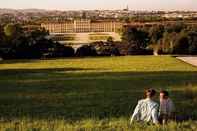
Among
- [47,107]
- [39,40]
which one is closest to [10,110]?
[47,107]

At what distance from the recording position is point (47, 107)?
1691cm

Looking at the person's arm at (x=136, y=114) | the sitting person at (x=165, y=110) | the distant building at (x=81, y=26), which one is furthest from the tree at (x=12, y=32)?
the person's arm at (x=136, y=114)

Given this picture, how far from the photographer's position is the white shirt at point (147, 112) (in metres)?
12.2

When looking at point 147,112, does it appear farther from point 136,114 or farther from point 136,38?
point 136,38

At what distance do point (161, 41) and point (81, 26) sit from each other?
2818 inches

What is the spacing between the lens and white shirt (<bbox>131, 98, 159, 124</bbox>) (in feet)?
40.2

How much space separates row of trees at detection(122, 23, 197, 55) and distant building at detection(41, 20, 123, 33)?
170ft

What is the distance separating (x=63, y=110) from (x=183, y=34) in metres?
64.7

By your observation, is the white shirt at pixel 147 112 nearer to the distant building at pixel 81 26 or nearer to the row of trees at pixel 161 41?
the row of trees at pixel 161 41

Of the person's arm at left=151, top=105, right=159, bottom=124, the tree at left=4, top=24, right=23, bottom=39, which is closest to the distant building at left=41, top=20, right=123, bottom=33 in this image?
the tree at left=4, top=24, right=23, bottom=39

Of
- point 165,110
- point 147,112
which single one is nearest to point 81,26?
point 165,110

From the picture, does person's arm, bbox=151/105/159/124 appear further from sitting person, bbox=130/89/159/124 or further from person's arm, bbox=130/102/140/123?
person's arm, bbox=130/102/140/123

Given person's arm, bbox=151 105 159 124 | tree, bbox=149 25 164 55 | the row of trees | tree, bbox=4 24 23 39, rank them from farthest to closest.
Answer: tree, bbox=4 24 23 39 → tree, bbox=149 25 164 55 → the row of trees → person's arm, bbox=151 105 159 124

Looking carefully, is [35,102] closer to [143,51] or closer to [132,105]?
[132,105]
